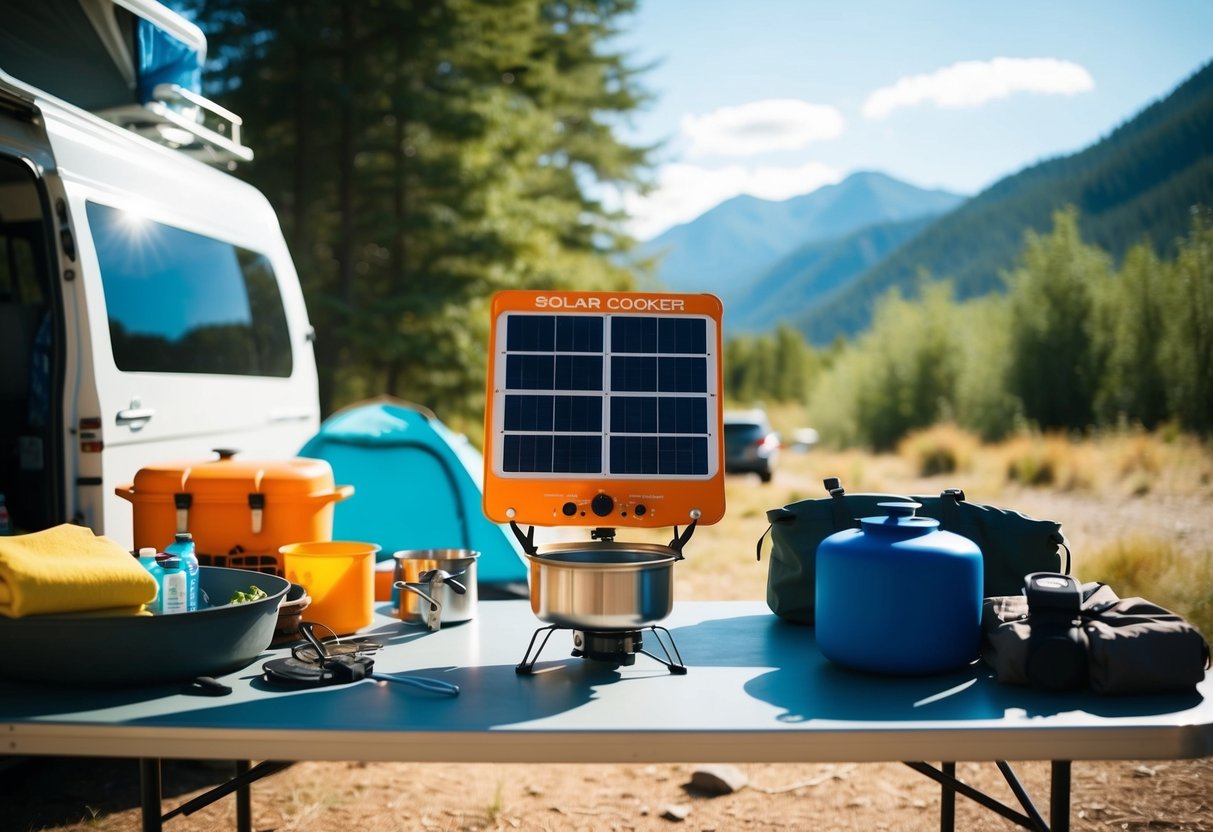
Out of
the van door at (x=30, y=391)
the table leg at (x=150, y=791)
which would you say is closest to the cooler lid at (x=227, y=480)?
the table leg at (x=150, y=791)

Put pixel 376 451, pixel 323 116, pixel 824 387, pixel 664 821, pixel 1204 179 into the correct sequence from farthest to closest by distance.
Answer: pixel 824 387
pixel 323 116
pixel 1204 179
pixel 376 451
pixel 664 821

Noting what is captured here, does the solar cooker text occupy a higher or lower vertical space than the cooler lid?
higher

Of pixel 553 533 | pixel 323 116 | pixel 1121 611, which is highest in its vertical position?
pixel 323 116

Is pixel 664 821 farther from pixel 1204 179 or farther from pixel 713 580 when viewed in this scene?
pixel 1204 179

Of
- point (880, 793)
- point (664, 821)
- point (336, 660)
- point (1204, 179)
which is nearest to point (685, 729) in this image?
point (336, 660)

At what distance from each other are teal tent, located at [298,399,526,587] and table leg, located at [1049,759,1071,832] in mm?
2886

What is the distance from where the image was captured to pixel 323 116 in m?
14.3

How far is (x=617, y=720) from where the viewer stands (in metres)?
1.63

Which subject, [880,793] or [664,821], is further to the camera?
[880,793]

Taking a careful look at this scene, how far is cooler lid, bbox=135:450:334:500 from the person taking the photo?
234 centimetres

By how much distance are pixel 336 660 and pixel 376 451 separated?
110 inches

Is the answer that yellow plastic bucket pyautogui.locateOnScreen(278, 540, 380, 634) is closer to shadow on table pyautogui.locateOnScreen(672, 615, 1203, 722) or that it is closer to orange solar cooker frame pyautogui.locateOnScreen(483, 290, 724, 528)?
orange solar cooker frame pyautogui.locateOnScreen(483, 290, 724, 528)

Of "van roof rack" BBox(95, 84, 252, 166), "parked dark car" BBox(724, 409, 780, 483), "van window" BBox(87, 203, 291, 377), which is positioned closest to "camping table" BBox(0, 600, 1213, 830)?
"van window" BBox(87, 203, 291, 377)

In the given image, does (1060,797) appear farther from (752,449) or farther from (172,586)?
(752,449)
